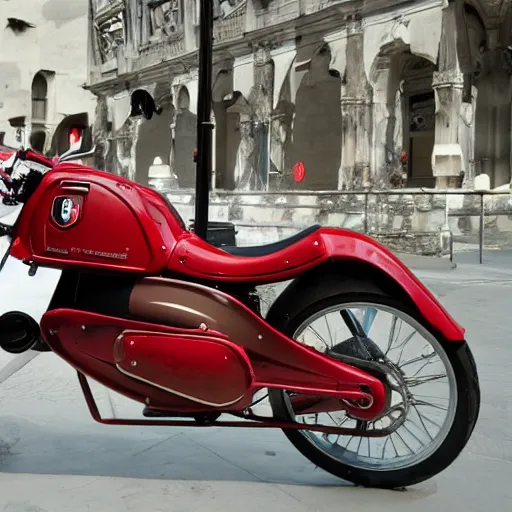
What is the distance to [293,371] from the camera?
1710 mm

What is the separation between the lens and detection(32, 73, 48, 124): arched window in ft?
13.1

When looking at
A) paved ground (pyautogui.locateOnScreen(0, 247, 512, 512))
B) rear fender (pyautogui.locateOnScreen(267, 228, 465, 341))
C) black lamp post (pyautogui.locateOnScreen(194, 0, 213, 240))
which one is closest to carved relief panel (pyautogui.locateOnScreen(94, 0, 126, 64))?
black lamp post (pyautogui.locateOnScreen(194, 0, 213, 240))

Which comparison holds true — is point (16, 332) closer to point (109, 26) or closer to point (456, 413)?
point (456, 413)

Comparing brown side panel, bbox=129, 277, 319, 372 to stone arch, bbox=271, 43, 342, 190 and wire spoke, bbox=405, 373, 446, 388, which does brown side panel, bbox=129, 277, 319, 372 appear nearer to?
wire spoke, bbox=405, 373, 446, 388

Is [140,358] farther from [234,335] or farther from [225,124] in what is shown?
[225,124]

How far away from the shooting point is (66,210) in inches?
68.2

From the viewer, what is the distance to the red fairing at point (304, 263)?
1.68 metres

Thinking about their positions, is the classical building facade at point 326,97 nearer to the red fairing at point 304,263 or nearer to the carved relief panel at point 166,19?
the carved relief panel at point 166,19

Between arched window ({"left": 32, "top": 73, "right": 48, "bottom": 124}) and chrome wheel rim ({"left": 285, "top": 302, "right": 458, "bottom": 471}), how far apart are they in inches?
109

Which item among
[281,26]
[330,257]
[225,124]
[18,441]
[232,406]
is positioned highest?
[281,26]

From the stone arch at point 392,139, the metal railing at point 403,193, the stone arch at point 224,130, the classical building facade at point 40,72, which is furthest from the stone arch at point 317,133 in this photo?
the classical building facade at point 40,72

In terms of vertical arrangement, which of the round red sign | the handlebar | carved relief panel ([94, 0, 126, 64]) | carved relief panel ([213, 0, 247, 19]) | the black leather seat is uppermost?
carved relief panel ([213, 0, 247, 19])

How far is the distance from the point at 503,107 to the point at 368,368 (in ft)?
30.2

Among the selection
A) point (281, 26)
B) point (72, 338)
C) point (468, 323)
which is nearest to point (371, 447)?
point (72, 338)
